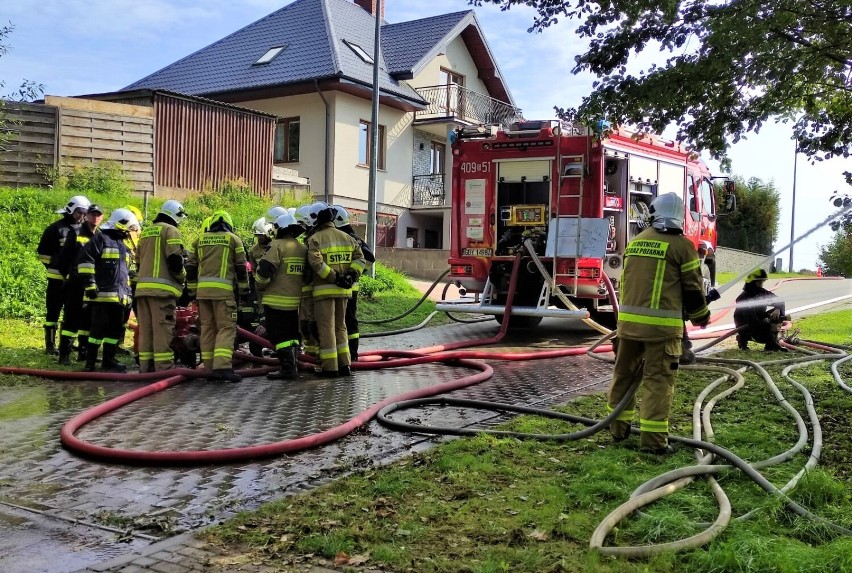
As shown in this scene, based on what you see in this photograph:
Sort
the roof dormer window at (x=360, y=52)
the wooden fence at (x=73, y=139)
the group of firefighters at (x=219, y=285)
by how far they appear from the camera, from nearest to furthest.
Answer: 1. the group of firefighters at (x=219, y=285)
2. the wooden fence at (x=73, y=139)
3. the roof dormer window at (x=360, y=52)

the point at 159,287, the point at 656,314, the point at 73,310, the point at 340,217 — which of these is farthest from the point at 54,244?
the point at 656,314

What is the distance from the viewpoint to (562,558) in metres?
3.50

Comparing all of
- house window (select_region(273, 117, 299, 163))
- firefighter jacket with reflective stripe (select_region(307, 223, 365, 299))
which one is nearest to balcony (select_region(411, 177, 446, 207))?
house window (select_region(273, 117, 299, 163))

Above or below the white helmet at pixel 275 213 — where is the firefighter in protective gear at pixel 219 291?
below

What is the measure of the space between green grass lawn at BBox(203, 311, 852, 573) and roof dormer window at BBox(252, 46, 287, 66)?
22.6m

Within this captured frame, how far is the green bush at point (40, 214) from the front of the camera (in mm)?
11453

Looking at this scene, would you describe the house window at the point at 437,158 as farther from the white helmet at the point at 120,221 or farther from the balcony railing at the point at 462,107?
the white helmet at the point at 120,221

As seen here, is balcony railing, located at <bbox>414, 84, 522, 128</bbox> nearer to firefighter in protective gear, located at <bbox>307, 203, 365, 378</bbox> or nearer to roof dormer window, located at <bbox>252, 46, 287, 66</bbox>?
roof dormer window, located at <bbox>252, 46, 287, 66</bbox>

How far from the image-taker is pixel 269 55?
86.0 feet

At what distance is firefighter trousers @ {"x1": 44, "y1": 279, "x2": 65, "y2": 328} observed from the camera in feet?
30.3

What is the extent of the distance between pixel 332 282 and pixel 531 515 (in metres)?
4.65

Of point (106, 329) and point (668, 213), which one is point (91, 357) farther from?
point (668, 213)

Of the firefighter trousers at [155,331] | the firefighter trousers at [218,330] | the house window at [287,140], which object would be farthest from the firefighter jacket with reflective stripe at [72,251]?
the house window at [287,140]

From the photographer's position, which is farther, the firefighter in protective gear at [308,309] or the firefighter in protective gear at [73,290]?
the firefighter in protective gear at [73,290]
